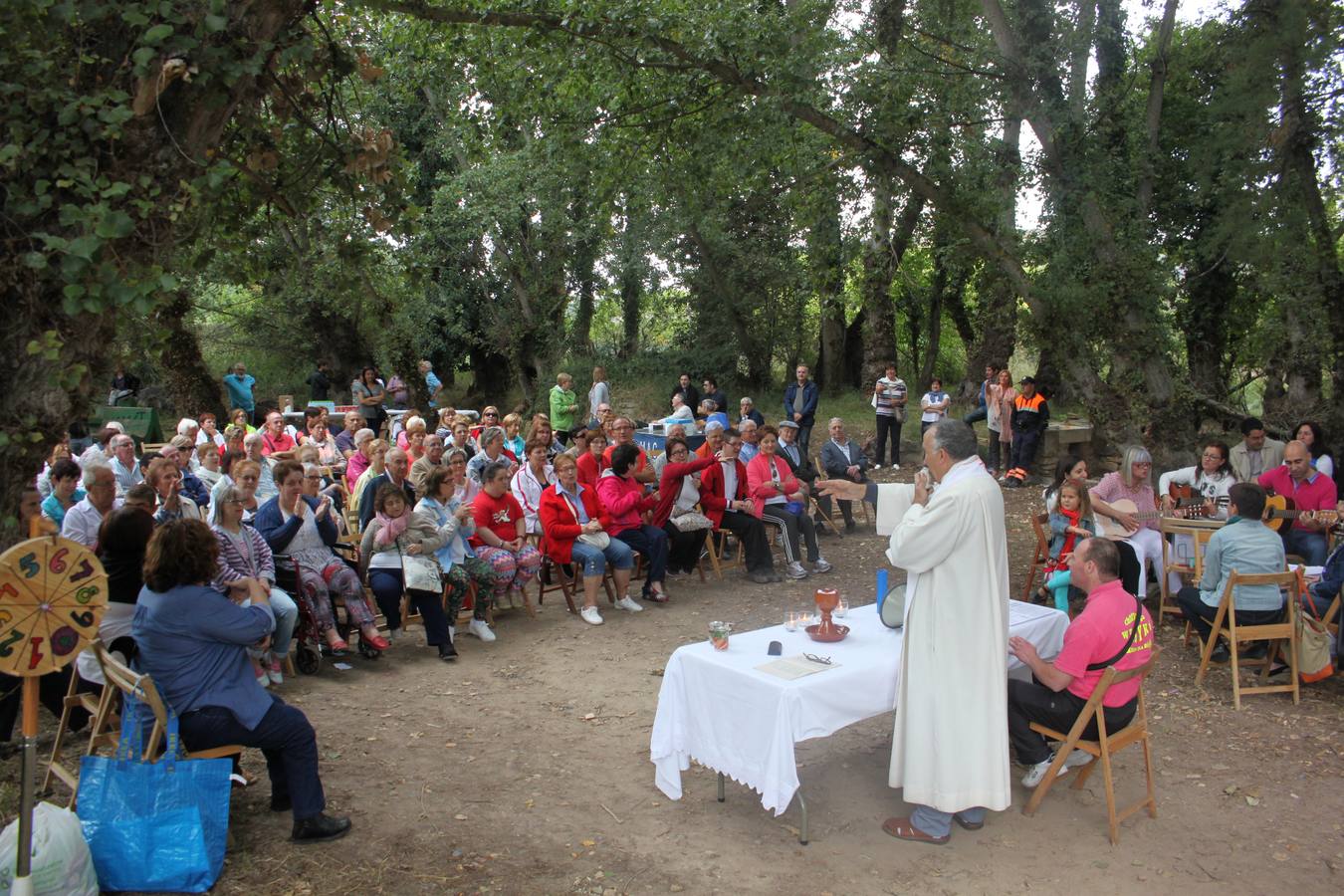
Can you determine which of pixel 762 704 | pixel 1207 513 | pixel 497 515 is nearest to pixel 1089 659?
pixel 762 704

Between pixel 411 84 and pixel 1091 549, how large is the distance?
7.79 m

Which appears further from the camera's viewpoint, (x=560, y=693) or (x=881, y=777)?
(x=560, y=693)

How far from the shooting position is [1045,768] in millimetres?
4684

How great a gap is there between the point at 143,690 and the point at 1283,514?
751 cm

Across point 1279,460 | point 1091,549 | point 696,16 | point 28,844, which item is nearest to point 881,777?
point 1091,549

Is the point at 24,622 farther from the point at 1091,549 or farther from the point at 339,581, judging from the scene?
the point at 1091,549

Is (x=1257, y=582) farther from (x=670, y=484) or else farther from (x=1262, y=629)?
(x=670, y=484)

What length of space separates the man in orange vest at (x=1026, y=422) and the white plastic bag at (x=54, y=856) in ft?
38.7

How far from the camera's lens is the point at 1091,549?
450cm

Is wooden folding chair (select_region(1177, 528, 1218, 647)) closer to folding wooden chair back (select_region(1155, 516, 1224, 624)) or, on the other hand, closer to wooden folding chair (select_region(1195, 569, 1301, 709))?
folding wooden chair back (select_region(1155, 516, 1224, 624))

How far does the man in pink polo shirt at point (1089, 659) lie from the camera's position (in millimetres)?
4387

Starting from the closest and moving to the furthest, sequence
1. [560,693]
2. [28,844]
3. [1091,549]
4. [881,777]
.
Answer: [28,844] → [1091,549] → [881,777] → [560,693]

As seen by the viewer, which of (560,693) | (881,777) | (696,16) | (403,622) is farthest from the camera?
(696,16)

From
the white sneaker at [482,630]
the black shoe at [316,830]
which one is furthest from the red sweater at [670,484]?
the black shoe at [316,830]
